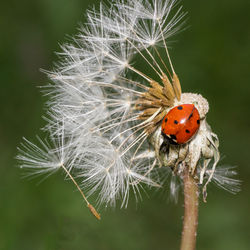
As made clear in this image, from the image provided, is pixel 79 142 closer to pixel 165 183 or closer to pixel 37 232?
pixel 165 183

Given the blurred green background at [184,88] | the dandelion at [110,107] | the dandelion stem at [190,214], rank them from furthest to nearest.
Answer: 1. the blurred green background at [184,88]
2. the dandelion at [110,107]
3. the dandelion stem at [190,214]

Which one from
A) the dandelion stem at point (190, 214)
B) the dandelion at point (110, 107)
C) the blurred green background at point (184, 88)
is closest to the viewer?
the dandelion stem at point (190, 214)

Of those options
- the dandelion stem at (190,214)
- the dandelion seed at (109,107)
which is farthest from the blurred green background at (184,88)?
the dandelion stem at (190,214)

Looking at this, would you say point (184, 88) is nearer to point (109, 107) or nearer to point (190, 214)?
point (109, 107)

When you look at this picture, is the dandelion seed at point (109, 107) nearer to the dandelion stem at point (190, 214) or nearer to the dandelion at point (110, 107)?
the dandelion at point (110, 107)

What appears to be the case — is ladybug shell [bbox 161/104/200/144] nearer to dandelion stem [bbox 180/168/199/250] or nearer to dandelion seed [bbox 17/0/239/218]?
dandelion seed [bbox 17/0/239/218]

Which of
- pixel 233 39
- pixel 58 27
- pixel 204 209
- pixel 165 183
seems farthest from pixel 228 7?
pixel 165 183
